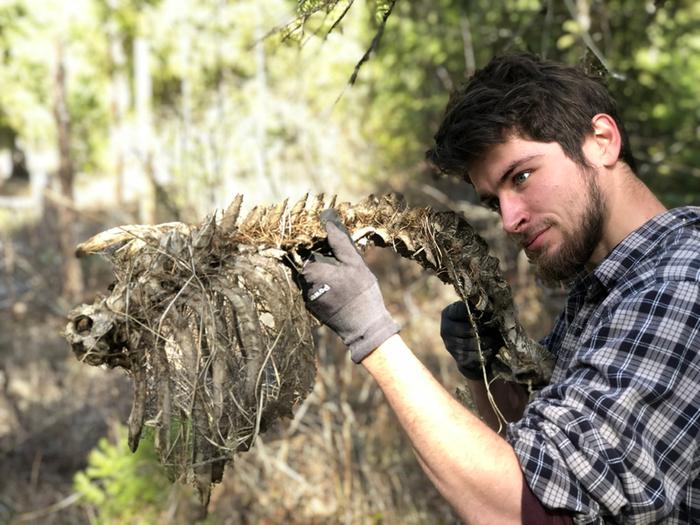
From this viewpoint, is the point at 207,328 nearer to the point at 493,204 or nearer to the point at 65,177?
the point at 493,204

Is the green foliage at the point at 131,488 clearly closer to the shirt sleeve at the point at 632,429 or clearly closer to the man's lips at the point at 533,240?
the man's lips at the point at 533,240

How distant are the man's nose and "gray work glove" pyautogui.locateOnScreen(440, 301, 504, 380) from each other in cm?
40

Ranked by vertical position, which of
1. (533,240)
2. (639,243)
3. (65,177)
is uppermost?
(65,177)

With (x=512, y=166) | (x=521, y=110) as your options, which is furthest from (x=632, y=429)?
(x=521, y=110)

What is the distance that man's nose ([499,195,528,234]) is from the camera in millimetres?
2018

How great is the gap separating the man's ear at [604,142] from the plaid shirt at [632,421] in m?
0.43

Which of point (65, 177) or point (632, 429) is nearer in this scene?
point (632, 429)

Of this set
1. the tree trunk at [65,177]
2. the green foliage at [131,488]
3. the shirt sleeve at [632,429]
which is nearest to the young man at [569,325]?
the shirt sleeve at [632,429]

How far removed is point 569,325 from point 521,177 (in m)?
0.48

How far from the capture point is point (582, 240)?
1967 mm

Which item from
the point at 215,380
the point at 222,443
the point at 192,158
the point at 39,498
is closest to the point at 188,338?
the point at 215,380

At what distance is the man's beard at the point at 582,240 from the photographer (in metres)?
1.96

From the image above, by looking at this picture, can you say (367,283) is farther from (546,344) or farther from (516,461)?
(546,344)

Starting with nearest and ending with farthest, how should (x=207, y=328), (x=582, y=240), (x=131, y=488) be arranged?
(x=207, y=328), (x=582, y=240), (x=131, y=488)
